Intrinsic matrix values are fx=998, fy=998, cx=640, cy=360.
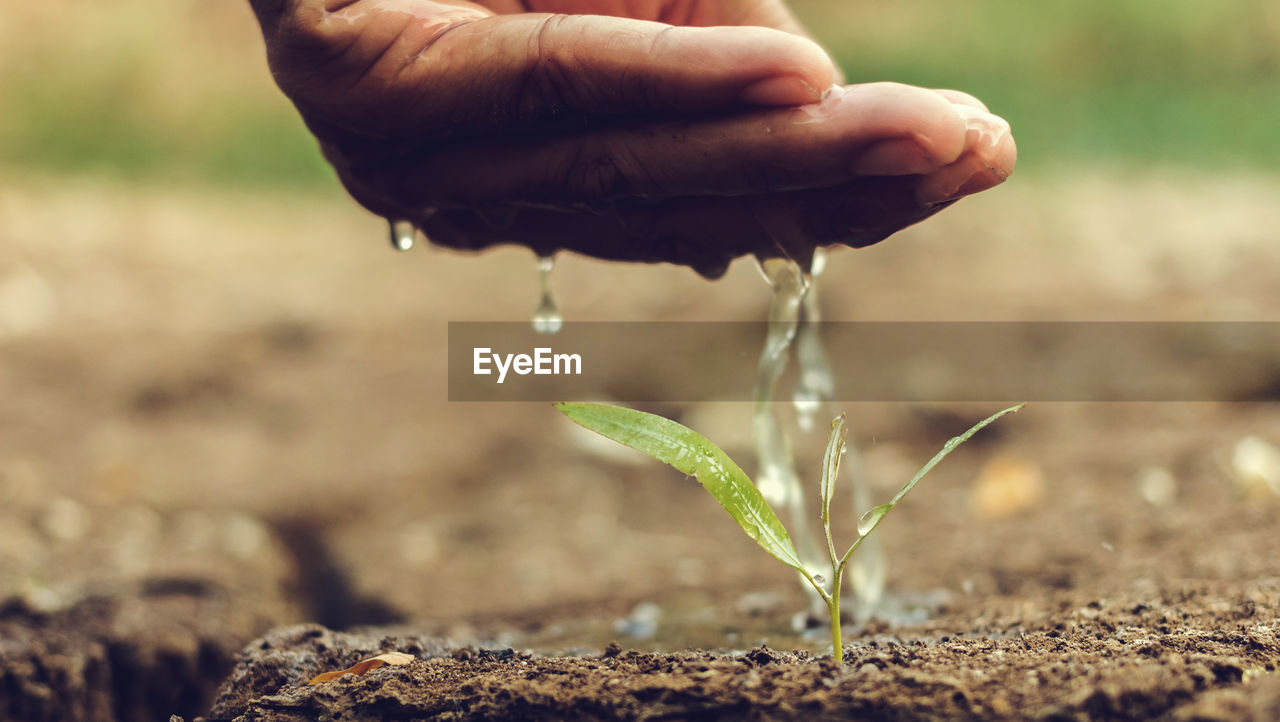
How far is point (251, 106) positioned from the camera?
673 cm

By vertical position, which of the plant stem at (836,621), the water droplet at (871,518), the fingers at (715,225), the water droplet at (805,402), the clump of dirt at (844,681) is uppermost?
the fingers at (715,225)

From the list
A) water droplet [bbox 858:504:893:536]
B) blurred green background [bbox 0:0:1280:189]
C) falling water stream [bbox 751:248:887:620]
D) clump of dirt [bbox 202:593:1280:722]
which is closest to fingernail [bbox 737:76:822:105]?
falling water stream [bbox 751:248:887:620]

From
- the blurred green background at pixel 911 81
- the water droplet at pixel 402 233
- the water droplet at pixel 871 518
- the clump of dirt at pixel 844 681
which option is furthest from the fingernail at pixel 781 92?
the blurred green background at pixel 911 81

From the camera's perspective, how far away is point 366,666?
4.09 feet

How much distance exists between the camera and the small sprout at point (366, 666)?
122 centimetres

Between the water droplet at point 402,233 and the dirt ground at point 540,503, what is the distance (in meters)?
0.68

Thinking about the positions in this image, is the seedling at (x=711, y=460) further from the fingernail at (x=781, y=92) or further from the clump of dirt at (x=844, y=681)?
the fingernail at (x=781, y=92)

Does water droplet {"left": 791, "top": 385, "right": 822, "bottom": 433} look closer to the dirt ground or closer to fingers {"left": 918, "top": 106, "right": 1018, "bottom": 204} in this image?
the dirt ground

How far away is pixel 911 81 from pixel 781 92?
516 cm

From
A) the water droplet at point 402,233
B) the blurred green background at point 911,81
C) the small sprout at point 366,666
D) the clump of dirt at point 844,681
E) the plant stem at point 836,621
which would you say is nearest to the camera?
the clump of dirt at point 844,681

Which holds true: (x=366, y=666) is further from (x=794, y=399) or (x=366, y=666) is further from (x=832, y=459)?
(x=794, y=399)

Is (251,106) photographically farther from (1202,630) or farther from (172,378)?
(1202,630)

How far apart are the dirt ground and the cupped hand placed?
0.58 m

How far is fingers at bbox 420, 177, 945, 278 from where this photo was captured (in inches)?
51.4
